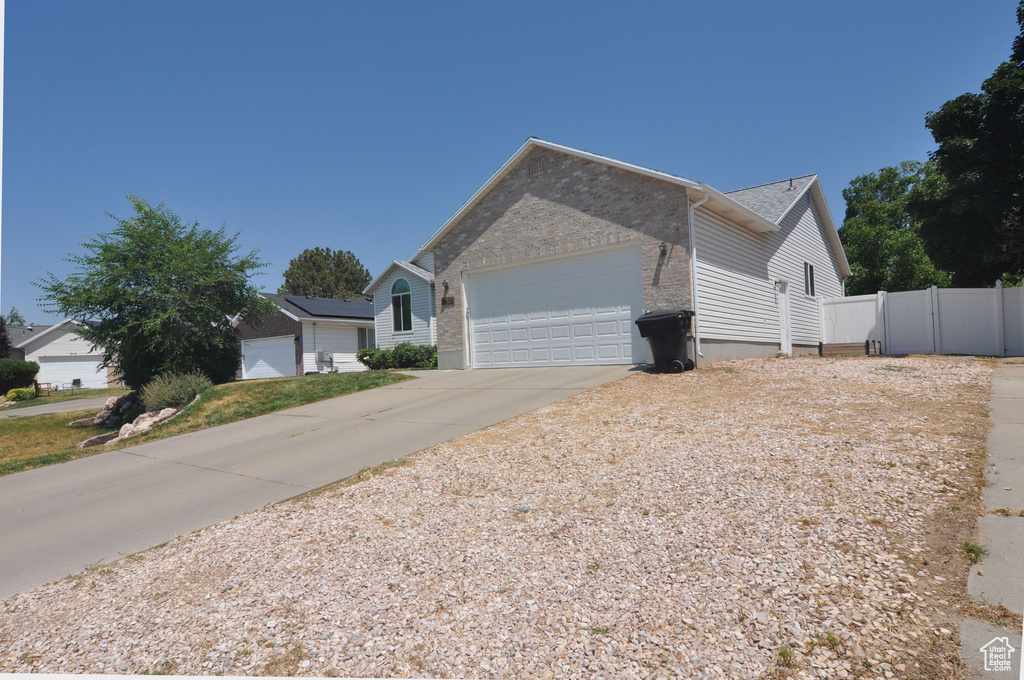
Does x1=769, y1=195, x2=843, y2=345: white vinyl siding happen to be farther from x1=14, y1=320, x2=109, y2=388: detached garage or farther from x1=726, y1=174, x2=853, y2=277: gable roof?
x1=14, y1=320, x2=109, y2=388: detached garage

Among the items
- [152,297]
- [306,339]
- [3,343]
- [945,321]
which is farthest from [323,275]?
[945,321]

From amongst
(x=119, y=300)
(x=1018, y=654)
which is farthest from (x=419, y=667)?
(x=119, y=300)

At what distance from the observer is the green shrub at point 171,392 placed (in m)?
12.1

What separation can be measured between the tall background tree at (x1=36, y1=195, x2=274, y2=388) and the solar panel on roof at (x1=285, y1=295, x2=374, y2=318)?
43.4ft

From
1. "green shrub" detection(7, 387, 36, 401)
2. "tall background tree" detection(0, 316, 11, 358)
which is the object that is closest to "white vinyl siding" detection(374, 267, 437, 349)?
"green shrub" detection(7, 387, 36, 401)

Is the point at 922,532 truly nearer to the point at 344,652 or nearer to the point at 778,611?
the point at 778,611

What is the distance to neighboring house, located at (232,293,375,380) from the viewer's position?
27.5m

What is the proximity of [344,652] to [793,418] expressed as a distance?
569 cm

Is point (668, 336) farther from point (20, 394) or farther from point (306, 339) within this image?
point (20, 394)

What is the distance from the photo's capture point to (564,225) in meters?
13.7

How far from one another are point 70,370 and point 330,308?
63.1 ft

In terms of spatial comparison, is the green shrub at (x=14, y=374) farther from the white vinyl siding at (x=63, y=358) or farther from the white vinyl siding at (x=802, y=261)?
the white vinyl siding at (x=802, y=261)

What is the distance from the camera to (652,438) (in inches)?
246

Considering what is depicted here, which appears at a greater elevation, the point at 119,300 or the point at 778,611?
the point at 119,300
